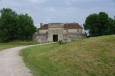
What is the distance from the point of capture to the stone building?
54.4 meters

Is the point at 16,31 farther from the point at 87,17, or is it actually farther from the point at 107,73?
the point at 107,73

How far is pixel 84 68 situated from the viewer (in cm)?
954

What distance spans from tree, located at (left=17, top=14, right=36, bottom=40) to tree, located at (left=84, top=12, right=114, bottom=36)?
22087 mm

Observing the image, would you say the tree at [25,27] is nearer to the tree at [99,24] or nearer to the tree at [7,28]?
the tree at [7,28]

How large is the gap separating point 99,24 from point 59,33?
15340 millimetres

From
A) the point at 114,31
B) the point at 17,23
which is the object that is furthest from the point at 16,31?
the point at 114,31

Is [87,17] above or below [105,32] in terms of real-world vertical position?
above

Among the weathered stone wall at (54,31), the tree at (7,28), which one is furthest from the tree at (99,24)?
the tree at (7,28)

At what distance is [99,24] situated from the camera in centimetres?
5622

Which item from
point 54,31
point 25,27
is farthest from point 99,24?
point 25,27

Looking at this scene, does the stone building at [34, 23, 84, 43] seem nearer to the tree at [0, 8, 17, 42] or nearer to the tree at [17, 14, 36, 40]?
the tree at [17, 14, 36, 40]

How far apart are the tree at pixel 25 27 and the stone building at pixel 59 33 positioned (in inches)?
109

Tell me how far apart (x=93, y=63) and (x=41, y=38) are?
45824mm

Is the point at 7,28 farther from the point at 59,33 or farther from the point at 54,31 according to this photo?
the point at 59,33
